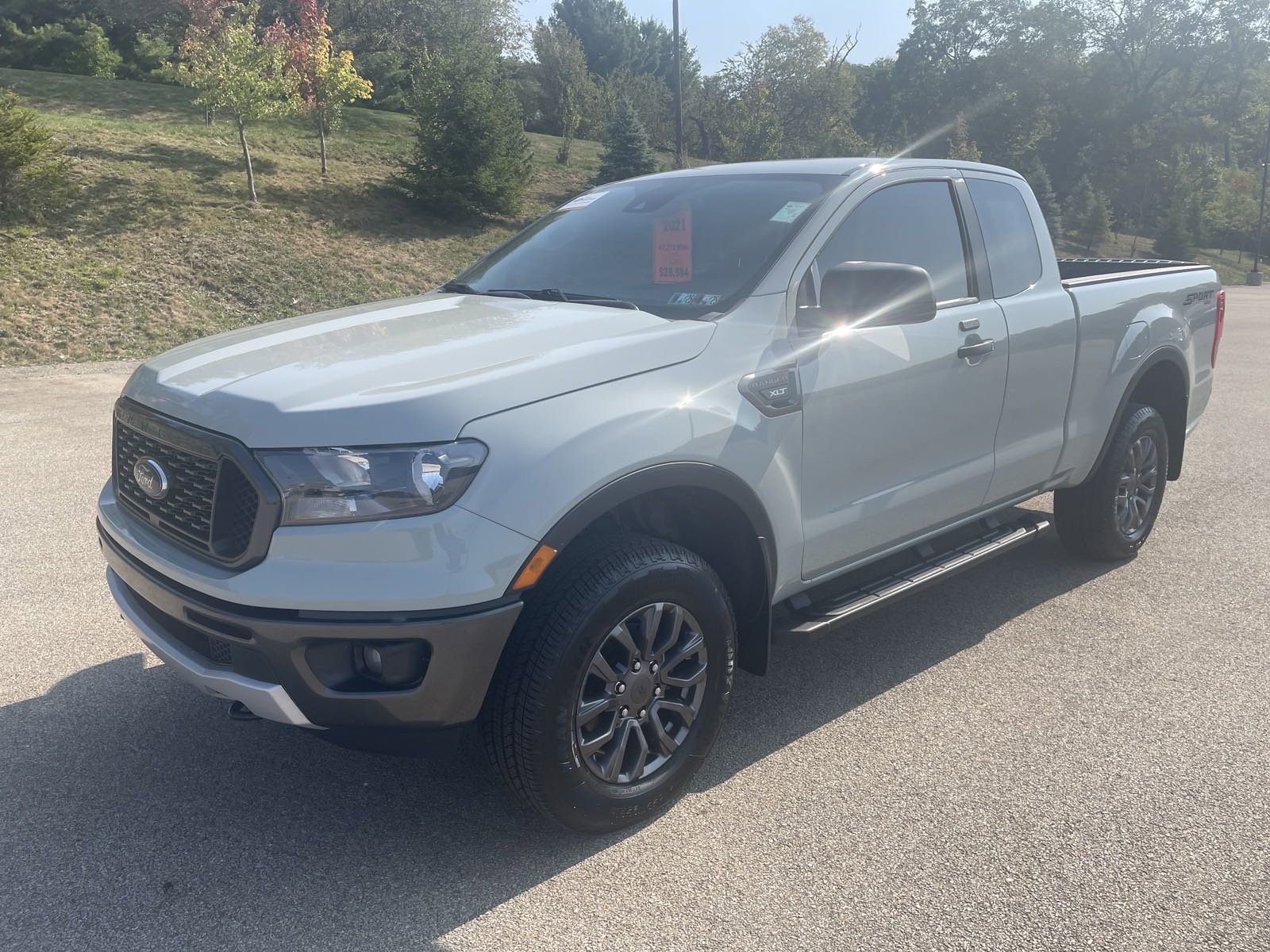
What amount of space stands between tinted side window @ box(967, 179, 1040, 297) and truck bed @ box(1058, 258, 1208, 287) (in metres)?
0.43

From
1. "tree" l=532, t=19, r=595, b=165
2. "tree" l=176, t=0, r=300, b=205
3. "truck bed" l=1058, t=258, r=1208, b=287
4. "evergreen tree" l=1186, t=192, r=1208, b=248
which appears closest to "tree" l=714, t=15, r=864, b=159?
"tree" l=532, t=19, r=595, b=165

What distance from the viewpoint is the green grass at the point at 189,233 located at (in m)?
14.4

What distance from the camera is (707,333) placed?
3.13 m

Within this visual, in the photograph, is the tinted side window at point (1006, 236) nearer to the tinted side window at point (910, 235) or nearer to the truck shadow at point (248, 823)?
the tinted side window at point (910, 235)

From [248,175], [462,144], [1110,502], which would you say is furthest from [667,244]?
[462,144]

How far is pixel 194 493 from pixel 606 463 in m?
1.10

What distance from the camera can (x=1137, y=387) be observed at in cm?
514

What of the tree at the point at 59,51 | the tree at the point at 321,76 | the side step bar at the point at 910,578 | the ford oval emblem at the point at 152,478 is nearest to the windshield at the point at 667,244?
the side step bar at the point at 910,578

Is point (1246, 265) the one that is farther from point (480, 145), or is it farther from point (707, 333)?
point (707, 333)

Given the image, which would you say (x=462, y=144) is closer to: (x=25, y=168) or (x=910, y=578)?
(x=25, y=168)

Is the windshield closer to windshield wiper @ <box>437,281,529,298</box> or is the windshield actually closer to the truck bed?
windshield wiper @ <box>437,281,529,298</box>

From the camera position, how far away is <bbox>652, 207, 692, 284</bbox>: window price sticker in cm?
360

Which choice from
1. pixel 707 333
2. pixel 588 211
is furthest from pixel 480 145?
pixel 707 333

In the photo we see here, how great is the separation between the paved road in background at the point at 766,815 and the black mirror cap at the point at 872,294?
1.43 metres
